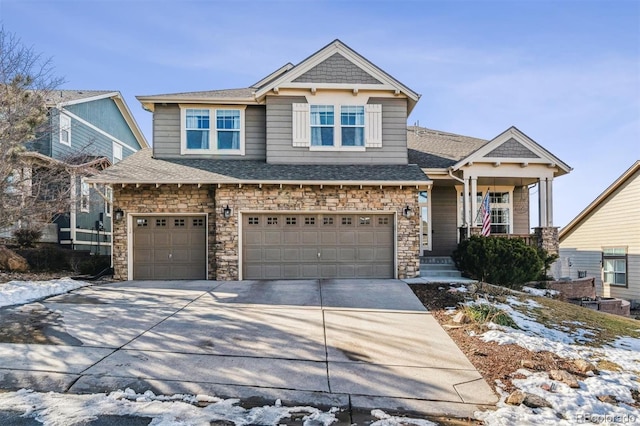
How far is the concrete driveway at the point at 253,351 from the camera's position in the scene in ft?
15.3

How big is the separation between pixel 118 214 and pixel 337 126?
7.36 m

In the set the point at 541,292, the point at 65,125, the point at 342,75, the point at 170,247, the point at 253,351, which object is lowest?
the point at 541,292

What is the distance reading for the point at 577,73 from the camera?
541 inches

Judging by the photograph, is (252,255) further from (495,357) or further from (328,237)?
(495,357)

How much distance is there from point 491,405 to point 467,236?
9297 millimetres

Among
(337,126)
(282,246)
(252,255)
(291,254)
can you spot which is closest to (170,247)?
(252,255)

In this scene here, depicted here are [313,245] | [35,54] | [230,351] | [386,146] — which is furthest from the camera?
[386,146]

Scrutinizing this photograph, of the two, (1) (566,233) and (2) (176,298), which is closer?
(2) (176,298)

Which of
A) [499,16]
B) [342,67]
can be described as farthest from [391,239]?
[499,16]

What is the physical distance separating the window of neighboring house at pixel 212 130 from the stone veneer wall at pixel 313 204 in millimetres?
2013

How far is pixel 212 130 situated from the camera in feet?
43.9

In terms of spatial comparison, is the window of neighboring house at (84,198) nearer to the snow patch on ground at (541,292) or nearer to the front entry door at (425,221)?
the front entry door at (425,221)

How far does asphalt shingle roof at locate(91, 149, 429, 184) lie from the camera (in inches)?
465

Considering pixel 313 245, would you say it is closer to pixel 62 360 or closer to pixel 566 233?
pixel 62 360
